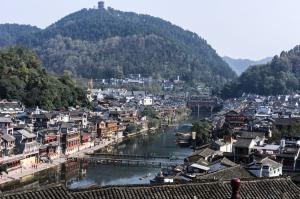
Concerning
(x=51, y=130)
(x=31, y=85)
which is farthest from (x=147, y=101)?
(x=51, y=130)

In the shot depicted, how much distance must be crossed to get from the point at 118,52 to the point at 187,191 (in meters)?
126

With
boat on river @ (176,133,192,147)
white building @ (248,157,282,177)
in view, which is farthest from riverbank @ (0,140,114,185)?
white building @ (248,157,282,177)

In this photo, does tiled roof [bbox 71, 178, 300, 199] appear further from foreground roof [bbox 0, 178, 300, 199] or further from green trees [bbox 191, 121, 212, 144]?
green trees [bbox 191, 121, 212, 144]

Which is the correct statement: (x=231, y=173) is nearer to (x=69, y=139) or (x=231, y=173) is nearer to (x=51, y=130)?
(x=51, y=130)

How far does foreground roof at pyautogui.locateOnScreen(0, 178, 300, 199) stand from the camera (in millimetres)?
6207

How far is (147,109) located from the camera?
203 ft

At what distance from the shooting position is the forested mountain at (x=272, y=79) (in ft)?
281

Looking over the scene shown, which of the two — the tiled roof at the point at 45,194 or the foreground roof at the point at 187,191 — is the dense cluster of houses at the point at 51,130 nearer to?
the foreground roof at the point at 187,191

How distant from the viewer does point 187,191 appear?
6762mm

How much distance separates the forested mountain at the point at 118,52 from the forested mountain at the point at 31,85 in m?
55.0

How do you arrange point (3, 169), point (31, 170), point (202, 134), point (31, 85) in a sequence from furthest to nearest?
point (31, 85)
point (202, 134)
point (31, 170)
point (3, 169)

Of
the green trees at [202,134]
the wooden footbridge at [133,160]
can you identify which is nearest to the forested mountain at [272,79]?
the green trees at [202,134]

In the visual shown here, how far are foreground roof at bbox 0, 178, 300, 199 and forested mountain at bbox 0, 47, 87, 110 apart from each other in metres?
43.2

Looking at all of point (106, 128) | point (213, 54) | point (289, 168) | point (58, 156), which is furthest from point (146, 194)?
point (213, 54)
